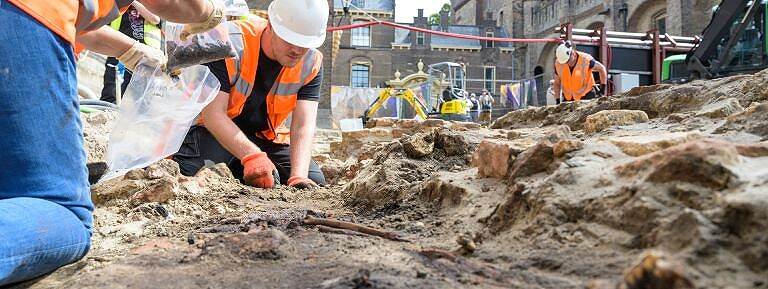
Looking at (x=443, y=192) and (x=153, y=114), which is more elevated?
(x=153, y=114)

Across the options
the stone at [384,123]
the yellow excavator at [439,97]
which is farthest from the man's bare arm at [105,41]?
the yellow excavator at [439,97]

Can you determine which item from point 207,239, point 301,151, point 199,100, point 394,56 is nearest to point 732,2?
point 301,151

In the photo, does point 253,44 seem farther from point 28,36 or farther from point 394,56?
point 394,56

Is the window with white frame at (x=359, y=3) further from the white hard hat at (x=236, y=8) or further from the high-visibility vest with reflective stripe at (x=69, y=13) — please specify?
the high-visibility vest with reflective stripe at (x=69, y=13)

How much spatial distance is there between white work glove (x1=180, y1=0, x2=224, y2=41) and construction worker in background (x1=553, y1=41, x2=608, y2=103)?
658cm

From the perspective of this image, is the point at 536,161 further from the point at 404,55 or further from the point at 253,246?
the point at 404,55

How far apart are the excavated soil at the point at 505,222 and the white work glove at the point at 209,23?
0.65 meters

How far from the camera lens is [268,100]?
3854 mm

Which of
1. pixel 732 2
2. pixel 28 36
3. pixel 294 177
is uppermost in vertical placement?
pixel 732 2

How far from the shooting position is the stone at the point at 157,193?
2.42 metres

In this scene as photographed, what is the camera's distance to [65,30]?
172 cm

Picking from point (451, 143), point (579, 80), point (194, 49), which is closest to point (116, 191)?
point (194, 49)

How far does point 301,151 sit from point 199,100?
2.90 ft

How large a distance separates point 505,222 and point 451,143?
1238 millimetres
